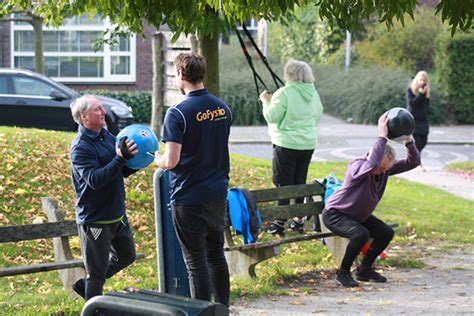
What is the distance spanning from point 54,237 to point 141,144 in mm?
1460

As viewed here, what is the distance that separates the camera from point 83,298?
7.05m

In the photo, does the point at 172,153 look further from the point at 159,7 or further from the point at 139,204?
the point at 139,204

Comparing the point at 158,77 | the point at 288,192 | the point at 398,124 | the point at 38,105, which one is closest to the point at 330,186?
the point at 288,192

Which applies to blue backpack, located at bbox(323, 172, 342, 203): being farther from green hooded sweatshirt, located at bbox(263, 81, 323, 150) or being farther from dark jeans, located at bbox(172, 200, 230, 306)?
dark jeans, located at bbox(172, 200, 230, 306)

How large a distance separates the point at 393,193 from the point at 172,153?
27.7 feet

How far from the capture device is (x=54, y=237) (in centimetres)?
752

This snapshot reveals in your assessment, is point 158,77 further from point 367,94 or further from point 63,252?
point 367,94

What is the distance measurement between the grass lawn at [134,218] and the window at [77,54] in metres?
18.2

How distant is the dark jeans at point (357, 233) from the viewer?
8.30 m

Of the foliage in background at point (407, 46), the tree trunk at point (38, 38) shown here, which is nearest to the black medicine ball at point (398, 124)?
the tree trunk at point (38, 38)

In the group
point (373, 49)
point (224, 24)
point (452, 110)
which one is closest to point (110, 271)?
point (224, 24)

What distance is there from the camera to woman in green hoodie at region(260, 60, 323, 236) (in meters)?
10.0

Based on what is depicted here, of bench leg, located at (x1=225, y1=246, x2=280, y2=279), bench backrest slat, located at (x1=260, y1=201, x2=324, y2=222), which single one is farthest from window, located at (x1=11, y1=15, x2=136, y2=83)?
bench leg, located at (x1=225, y1=246, x2=280, y2=279)

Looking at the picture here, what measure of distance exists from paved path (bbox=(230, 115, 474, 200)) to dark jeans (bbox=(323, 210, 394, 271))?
684 cm
